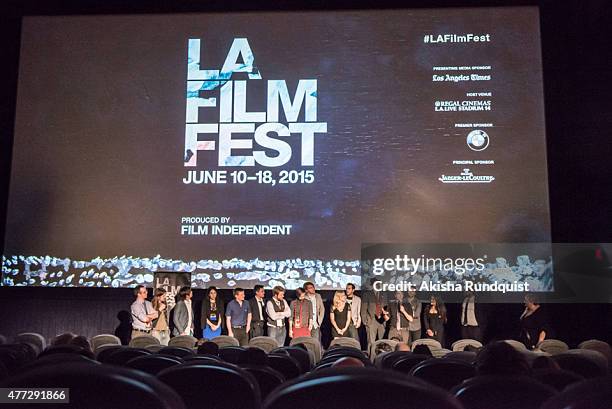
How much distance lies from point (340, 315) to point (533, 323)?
2.69m

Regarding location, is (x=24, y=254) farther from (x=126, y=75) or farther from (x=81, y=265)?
(x=126, y=75)

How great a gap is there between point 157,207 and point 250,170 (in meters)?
1.51

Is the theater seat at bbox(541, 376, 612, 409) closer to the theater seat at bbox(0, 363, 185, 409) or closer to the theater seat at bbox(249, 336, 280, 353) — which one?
the theater seat at bbox(0, 363, 185, 409)

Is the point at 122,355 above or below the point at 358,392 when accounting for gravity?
below

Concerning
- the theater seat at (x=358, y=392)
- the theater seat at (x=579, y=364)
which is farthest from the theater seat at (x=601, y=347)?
the theater seat at (x=358, y=392)

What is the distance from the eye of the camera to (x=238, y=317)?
9969 millimetres

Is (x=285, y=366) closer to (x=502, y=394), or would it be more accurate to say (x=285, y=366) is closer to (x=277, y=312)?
(x=502, y=394)

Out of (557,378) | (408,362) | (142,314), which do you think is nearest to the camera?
(557,378)

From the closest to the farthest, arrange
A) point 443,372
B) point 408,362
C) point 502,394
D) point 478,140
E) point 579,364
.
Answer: point 502,394
point 443,372
point 408,362
point 579,364
point 478,140

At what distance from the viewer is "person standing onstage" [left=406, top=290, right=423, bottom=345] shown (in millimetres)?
9980

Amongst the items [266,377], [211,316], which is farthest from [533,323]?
[266,377]

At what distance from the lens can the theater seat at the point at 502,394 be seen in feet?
5.42

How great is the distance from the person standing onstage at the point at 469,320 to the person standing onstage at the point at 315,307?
Answer: 209cm

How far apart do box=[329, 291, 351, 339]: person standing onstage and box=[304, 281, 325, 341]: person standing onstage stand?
0.19 meters
